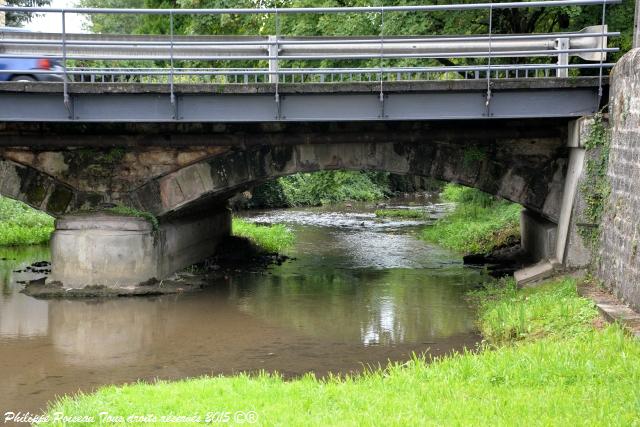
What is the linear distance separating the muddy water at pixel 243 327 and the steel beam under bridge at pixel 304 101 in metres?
3.44

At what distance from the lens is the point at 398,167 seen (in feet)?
55.1

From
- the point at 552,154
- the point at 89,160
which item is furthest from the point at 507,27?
the point at 89,160

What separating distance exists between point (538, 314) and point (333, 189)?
91.4 feet

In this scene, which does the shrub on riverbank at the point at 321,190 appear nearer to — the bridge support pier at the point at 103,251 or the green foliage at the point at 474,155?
the green foliage at the point at 474,155

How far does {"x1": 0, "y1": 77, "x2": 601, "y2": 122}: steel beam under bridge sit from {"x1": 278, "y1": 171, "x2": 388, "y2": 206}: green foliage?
20.9 meters

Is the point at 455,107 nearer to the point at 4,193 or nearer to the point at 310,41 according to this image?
the point at 310,41

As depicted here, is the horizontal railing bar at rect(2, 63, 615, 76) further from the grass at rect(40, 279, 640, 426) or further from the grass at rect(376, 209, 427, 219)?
the grass at rect(376, 209, 427, 219)

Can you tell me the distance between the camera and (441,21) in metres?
20.8

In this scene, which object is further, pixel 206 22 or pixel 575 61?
pixel 206 22

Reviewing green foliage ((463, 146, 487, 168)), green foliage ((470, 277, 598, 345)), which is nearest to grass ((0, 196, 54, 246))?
green foliage ((463, 146, 487, 168))

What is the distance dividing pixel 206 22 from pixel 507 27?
8971 millimetres

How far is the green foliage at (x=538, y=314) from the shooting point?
455 inches

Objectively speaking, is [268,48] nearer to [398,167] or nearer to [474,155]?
[398,167]

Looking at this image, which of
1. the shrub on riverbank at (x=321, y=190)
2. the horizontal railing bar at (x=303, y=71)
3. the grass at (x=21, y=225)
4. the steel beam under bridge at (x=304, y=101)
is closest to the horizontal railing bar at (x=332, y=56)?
the horizontal railing bar at (x=303, y=71)
